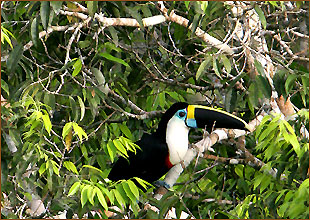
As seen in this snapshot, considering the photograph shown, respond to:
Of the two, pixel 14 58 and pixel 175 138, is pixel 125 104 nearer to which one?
pixel 175 138

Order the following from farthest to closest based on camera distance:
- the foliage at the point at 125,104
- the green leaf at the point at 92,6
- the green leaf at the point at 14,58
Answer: the green leaf at the point at 14,58
the green leaf at the point at 92,6
the foliage at the point at 125,104

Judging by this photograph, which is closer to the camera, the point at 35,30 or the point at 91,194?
the point at 91,194

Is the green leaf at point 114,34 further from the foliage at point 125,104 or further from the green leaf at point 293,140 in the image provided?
the green leaf at point 293,140

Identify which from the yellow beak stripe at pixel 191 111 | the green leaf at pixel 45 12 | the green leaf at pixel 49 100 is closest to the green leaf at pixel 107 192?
the green leaf at pixel 49 100

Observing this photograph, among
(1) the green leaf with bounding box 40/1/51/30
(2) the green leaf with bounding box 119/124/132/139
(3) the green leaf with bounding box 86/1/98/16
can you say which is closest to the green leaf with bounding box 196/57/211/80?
(3) the green leaf with bounding box 86/1/98/16

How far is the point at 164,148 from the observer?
15.5 ft

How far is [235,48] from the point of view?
4.38 m

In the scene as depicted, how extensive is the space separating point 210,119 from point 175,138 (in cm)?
33

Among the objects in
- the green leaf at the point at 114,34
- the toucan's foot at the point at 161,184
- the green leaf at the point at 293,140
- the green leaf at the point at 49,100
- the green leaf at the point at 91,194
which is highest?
the green leaf at the point at 114,34

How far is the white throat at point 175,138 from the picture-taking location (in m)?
4.68

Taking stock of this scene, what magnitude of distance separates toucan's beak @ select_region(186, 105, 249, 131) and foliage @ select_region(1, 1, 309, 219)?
120mm

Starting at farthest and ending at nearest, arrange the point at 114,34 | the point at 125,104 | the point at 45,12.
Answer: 1. the point at 125,104
2. the point at 114,34
3. the point at 45,12

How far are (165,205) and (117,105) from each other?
1.06m

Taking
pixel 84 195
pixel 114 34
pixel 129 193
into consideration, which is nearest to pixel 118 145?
pixel 129 193
